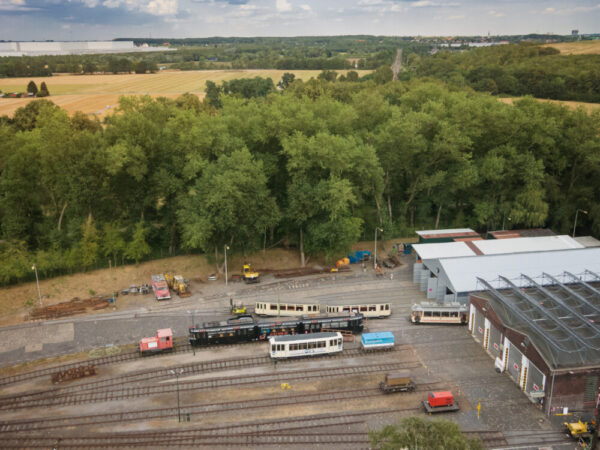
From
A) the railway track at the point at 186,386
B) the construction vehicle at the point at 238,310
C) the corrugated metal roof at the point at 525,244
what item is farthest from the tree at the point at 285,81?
the railway track at the point at 186,386

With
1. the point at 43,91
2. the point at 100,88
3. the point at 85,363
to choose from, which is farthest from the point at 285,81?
the point at 85,363

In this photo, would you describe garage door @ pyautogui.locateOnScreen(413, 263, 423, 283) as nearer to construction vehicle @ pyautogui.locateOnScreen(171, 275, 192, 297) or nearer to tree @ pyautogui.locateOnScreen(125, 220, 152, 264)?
construction vehicle @ pyautogui.locateOnScreen(171, 275, 192, 297)

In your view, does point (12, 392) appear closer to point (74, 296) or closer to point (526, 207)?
point (74, 296)

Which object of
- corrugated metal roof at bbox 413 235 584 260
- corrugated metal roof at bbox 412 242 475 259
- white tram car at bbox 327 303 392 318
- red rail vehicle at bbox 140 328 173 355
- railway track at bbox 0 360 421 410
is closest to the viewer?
railway track at bbox 0 360 421 410

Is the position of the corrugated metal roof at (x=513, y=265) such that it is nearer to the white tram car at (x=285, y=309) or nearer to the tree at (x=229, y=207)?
the white tram car at (x=285, y=309)

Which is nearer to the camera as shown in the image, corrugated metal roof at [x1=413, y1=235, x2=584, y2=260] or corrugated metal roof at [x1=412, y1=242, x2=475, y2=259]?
corrugated metal roof at [x1=412, y1=242, x2=475, y2=259]

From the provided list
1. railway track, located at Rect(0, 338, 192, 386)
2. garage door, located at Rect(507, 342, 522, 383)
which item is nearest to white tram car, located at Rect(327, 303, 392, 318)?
garage door, located at Rect(507, 342, 522, 383)

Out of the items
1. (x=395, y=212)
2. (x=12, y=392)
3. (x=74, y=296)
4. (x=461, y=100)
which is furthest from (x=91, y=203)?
(x=461, y=100)

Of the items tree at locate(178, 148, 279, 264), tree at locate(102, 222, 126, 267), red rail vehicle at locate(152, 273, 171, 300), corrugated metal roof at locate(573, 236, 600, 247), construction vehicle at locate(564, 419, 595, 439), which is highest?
tree at locate(178, 148, 279, 264)
